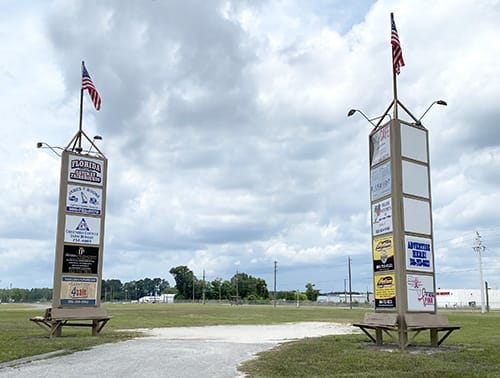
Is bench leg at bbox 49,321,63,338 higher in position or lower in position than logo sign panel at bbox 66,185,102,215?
lower

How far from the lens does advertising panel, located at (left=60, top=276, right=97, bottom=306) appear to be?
18734 millimetres

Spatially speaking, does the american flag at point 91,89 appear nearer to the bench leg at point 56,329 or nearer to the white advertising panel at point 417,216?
the bench leg at point 56,329

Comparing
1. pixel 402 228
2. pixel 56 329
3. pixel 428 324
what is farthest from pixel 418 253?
pixel 56 329

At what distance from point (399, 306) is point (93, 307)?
1012 centimetres

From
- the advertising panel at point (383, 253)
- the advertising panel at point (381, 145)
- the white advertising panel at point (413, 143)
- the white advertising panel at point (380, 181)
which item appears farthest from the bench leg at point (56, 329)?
the white advertising panel at point (413, 143)

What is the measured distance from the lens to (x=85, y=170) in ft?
64.6

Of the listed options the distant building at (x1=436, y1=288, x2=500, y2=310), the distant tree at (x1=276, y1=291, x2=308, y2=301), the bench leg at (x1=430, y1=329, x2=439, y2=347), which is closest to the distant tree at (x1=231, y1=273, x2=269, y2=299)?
the distant tree at (x1=276, y1=291, x2=308, y2=301)

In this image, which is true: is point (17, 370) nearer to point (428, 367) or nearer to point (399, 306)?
point (428, 367)

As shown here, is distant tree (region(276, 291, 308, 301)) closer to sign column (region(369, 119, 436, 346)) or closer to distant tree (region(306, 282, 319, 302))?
distant tree (region(306, 282, 319, 302))

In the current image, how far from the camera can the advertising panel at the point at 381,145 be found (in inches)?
605

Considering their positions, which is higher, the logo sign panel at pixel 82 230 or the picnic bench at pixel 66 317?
the logo sign panel at pixel 82 230

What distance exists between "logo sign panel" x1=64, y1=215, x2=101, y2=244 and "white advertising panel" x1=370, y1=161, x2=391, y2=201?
9.31 m

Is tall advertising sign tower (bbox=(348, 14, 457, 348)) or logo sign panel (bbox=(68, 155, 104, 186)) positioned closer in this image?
tall advertising sign tower (bbox=(348, 14, 457, 348))

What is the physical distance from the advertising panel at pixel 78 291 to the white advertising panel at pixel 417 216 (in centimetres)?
1049
